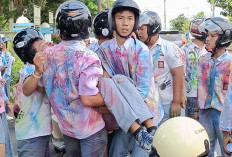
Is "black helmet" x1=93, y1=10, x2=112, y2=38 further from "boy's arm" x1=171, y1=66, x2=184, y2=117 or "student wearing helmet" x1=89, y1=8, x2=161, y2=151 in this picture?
"student wearing helmet" x1=89, y1=8, x2=161, y2=151

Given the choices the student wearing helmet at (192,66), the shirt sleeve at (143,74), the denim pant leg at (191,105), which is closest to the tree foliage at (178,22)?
the student wearing helmet at (192,66)

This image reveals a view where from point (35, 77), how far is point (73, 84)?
0.36 meters

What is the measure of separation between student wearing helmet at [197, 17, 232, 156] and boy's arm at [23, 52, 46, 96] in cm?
223

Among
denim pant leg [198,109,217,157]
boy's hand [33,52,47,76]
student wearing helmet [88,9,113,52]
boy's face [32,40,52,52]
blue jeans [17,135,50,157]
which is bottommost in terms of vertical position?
denim pant leg [198,109,217,157]

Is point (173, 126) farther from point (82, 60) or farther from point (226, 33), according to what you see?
point (226, 33)

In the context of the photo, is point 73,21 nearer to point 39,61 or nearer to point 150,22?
point 39,61

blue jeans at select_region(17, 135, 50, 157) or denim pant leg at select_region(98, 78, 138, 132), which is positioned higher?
denim pant leg at select_region(98, 78, 138, 132)

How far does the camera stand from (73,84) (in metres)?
2.93

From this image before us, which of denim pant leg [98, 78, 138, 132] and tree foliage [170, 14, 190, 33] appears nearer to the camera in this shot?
denim pant leg [98, 78, 138, 132]

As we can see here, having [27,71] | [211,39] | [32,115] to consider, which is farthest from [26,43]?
[211,39]

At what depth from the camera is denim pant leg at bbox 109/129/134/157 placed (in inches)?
133

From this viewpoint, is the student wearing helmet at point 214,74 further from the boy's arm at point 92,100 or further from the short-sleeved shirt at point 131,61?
the boy's arm at point 92,100

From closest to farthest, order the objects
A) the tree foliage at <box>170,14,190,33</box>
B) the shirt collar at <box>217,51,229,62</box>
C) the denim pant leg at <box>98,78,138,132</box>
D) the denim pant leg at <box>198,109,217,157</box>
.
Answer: the denim pant leg at <box>98,78,138,132</box>
the shirt collar at <box>217,51,229,62</box>
the denim pant leg at <box>198,109,217,157</box>
the tree foliage at <box>170,14,190,33</box>

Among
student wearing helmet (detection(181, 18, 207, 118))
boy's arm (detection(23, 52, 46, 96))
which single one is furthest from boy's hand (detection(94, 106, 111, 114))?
student wearing helmet (detection(181, 18, 207, 118))
